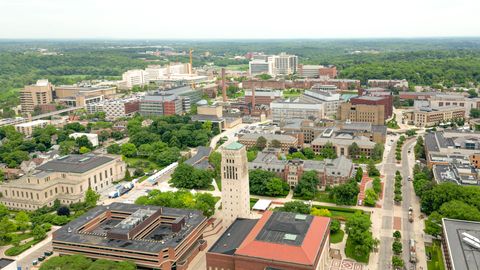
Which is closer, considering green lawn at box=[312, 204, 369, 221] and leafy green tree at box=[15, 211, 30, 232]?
leafy green tree at box=[15, 211, 30, 232]

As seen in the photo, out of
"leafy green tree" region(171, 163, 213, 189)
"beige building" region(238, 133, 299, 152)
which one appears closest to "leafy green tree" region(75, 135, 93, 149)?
"leafy green tree" region(171, 163, 213, 189)

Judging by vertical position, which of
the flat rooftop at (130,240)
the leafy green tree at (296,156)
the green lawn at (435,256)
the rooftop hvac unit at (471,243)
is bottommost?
the green lawn at (435,256)

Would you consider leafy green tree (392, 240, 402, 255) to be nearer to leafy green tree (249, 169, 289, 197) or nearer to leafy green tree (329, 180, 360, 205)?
leafy green tree (329, 180, 360, 205)

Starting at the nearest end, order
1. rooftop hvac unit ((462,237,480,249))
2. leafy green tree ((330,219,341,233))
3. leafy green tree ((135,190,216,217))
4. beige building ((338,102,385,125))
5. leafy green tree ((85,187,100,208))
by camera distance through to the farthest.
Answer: rooftop hvac unit ((462,237,480,249)) < leafy green tree ((330,219,341,233)) < leafy green tree ((135,190,216,217)) < leafy green tree ((85,187,100,208)) < beige building ((338,102,385,125))

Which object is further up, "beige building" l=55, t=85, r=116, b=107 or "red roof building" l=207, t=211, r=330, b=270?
"beige building" l=55, t=85, r=116, b=107

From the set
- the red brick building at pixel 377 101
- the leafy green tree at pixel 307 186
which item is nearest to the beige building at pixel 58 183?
the leafy green tree at pixel 307 186

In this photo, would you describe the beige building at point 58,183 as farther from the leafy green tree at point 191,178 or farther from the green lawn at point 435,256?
the green lawn at point 435,256
